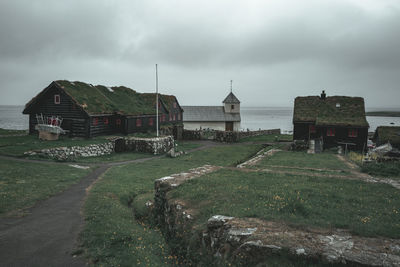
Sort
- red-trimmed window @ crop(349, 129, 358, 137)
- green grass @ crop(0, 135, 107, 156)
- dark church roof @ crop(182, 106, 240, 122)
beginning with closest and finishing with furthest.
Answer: green grass @ crop(0, 135, 107, 156), red-trimmed window @ crop(349, 129, 358, 137), dark church roof @ crop(182, 106, 240, 122)

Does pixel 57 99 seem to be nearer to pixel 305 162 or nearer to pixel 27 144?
pixel 27 144

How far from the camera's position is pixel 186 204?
34.5ft

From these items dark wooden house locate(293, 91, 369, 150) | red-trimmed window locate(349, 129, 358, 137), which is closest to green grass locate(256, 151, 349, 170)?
dark wooden house locate(293, 91, 369, 150)

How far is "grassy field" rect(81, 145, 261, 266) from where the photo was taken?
8070 mm

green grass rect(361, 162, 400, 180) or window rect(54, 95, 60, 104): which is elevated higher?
window rect(54, 95, 60, 104)

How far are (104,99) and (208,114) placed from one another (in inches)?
1278

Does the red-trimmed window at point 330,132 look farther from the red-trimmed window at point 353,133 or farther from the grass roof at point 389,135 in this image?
the grass roof at point 389,135

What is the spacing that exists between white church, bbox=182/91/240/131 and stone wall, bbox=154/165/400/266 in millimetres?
56331

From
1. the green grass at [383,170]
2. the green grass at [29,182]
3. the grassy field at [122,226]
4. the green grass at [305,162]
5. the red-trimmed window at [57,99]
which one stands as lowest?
the grassy field at [122,226]

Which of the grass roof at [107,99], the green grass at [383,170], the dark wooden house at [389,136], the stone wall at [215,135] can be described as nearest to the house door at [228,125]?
the stone wall at [215,135]

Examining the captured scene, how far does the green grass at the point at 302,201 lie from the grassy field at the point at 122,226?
1.96 meters

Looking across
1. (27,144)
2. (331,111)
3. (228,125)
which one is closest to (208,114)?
(228,125)

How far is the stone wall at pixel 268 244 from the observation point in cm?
616

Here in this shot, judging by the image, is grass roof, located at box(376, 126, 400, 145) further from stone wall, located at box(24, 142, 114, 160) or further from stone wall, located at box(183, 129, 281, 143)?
stone wall, located at box(24, 142, 114, 160)
